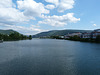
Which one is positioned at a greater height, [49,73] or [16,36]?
[16,36]

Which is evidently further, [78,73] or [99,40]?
[99,40]

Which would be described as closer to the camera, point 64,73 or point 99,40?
point 64,73

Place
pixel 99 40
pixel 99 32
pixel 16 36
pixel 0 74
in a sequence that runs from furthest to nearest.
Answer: pixel 16 36 → pixel 99 32 → pixel 99 40 → pixel 0 74

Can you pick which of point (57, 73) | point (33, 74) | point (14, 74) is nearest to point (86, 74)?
point (57, 73)

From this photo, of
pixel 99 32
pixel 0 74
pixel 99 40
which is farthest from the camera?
pixel 99 32

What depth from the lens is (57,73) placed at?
34.8 ft

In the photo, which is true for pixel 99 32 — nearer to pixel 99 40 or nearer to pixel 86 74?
pixel 99 40

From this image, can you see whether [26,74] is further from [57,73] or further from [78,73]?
[78,73]

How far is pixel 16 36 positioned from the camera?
Result: 11219cm

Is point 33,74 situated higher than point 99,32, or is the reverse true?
point 99,32

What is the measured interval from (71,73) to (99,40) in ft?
198

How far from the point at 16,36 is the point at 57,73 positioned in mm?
111313

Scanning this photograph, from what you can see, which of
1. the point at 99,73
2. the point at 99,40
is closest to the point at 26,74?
the point at 99,73

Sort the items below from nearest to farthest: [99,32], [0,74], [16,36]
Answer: [0,74] < [99,32] < [16,36]
